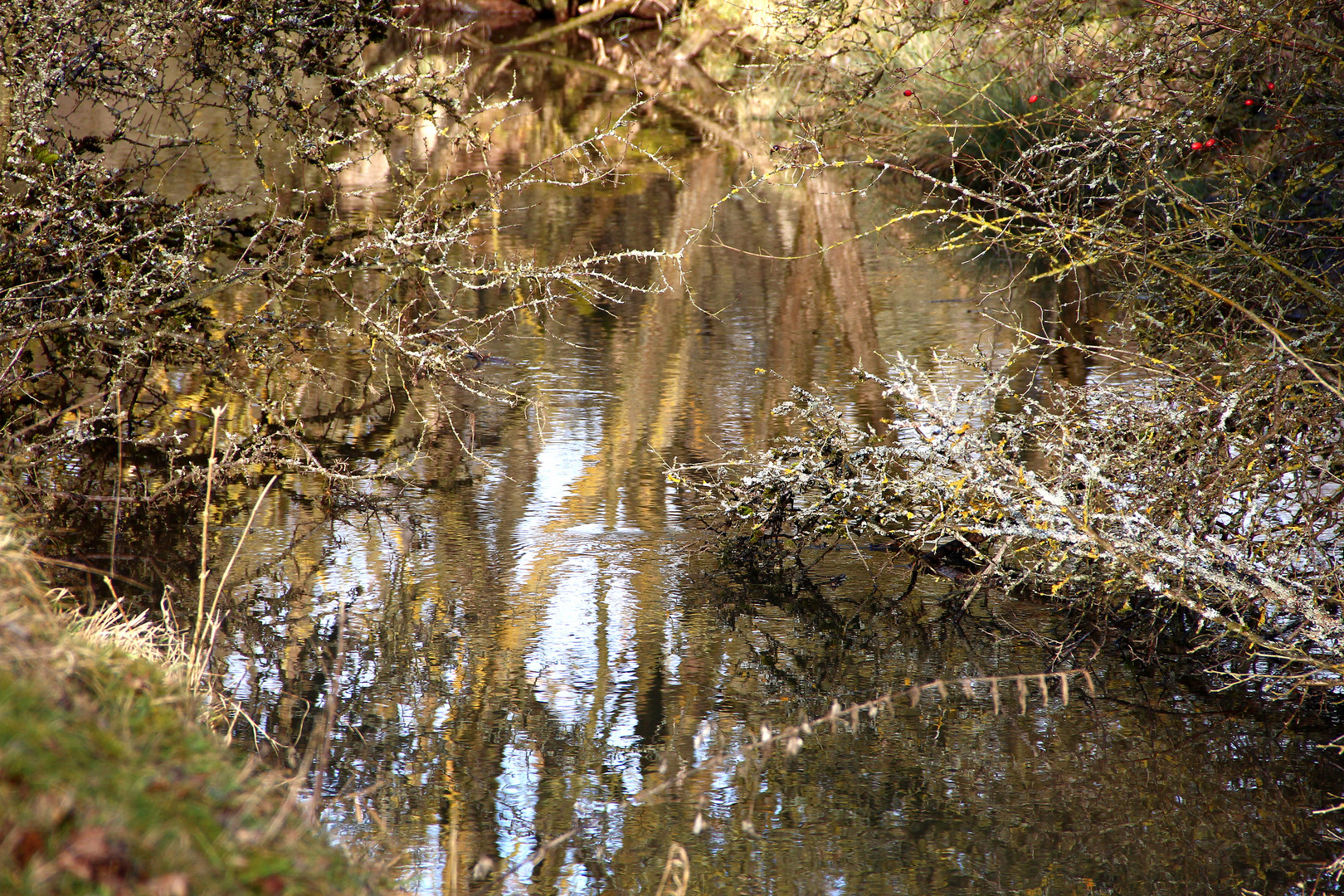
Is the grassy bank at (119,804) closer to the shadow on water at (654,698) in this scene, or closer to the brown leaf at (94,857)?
the brown leaf at (94,857)

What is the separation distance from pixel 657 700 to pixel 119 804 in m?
2.92

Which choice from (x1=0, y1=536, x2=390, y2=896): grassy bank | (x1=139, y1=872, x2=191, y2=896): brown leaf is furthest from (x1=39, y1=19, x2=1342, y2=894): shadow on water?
(x1=139, y1=872, x2=191, y2=896): brown leaf

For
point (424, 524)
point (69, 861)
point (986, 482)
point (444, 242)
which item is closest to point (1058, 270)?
point (986, 482)

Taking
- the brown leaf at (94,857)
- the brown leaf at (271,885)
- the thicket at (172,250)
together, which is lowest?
the brown leaf at (271,885)

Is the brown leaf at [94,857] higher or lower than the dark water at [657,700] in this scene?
higher

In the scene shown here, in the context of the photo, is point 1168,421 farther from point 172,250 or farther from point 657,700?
point 172,250

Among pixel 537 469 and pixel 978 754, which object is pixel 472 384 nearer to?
pixel 537 469

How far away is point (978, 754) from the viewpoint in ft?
14.5

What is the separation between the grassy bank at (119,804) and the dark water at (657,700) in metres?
0.74

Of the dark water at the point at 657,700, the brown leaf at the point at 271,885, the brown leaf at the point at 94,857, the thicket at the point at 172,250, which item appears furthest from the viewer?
the thicket at the point at 172,250

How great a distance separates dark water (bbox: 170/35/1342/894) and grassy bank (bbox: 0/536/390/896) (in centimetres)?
74

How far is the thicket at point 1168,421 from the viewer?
15.0 ft

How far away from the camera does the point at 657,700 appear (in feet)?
15.4

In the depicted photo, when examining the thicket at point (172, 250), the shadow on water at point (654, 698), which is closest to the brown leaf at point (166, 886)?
the shadow on water at point (654, 698)
